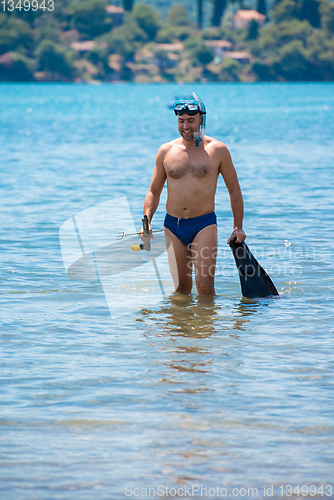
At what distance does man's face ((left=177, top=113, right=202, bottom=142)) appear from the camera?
6.16 meters

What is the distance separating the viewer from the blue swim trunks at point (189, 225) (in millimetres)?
6434

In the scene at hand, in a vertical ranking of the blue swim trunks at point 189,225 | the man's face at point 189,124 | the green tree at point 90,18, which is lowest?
the green tree at point 90,18

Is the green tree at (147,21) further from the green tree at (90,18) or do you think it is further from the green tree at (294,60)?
the green tree at (294,60)

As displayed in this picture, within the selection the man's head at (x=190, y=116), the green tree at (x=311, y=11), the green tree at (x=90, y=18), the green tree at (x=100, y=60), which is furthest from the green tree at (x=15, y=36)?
the man's head at (x=190, y=116)

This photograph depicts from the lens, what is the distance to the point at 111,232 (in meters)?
11.2

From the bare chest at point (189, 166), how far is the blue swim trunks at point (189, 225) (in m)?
0.38

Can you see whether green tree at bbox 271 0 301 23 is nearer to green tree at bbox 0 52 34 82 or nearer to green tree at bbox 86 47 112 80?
green tree at bbox 86 47 112 80

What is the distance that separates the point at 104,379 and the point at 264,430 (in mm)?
1306

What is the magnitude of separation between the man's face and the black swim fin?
113cm

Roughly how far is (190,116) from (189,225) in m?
0.99

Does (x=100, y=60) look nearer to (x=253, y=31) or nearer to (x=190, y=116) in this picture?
(x=253, y=31)

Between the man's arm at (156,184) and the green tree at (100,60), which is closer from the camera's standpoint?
the man's arm at (156,184)

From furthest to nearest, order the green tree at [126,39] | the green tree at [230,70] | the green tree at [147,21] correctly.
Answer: the green tree at [147,21] < the green tree at [126,39] < the green tree at [230,70]

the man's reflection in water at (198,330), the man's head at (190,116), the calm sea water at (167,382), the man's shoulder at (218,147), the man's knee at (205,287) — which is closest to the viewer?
the calm sea water at (167,382)
